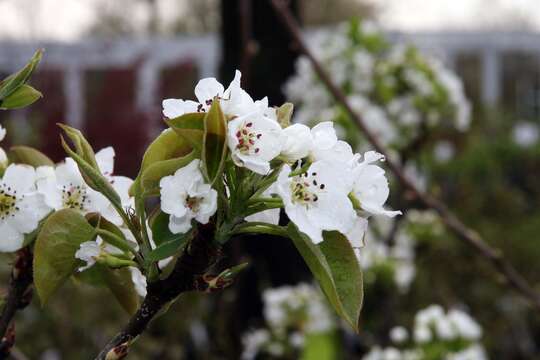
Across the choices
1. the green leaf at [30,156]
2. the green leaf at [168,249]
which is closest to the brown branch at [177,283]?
the green leaf at [168,249]

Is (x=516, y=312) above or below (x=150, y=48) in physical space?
above

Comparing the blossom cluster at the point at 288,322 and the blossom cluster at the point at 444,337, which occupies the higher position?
the blossom cluster at the point at 444,337

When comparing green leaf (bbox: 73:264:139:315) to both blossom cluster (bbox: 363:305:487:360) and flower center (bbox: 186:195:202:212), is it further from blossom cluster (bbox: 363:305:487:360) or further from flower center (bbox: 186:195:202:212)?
blossom cluster (bbox: 363:305:487:360)

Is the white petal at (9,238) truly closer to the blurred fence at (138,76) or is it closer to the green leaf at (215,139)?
the green leaf at (215,139)

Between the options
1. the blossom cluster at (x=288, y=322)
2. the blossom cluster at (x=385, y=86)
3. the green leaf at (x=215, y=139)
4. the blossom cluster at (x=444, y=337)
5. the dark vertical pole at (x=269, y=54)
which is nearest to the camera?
the green leaf at (x=215, y=139)

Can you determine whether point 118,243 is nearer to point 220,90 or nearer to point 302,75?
point 220,90

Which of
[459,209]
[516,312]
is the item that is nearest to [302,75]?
[516,312]

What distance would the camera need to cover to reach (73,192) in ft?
2.22

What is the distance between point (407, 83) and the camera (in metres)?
3.03

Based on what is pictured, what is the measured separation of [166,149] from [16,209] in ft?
0.53

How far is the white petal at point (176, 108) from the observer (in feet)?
1.87

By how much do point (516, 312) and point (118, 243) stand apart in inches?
156

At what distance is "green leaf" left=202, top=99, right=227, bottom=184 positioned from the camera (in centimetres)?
52

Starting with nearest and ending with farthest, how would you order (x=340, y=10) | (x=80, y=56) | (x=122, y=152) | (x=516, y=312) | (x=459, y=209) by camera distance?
(x=516, y=312) < (x=122, y=152) < (x=459, y=209) < (x=80, y=56) < (x=340, y=10)
